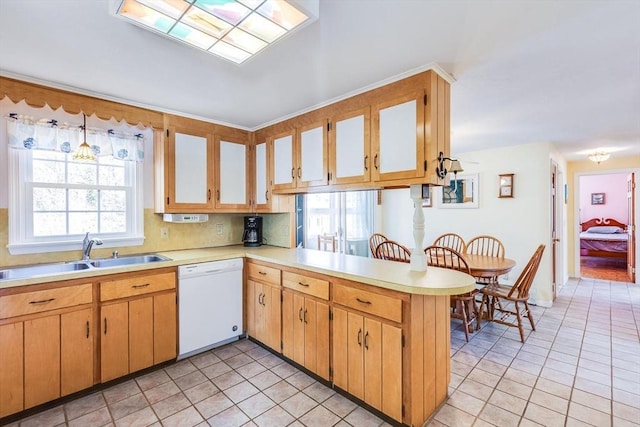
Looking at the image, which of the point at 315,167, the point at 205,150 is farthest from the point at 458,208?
the point at 205,150

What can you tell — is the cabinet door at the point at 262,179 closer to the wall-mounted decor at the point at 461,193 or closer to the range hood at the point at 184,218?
the range hood at the point at 184,218

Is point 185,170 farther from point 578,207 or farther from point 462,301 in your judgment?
point 578,207

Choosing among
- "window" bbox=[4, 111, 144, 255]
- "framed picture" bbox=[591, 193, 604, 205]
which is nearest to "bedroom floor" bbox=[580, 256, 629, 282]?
"framed picture" bbox=[591, 193, 604, 205]

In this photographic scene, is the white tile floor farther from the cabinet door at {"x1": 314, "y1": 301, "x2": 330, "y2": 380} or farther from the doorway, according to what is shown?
the doorway

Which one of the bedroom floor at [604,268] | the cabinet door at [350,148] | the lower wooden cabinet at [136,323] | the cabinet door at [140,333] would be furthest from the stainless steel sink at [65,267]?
the bedroom floor at [604,268]

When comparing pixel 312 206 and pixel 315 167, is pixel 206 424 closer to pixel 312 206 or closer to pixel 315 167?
pixel 315 167

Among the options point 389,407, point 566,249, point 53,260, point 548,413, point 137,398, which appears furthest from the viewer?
point 566,249

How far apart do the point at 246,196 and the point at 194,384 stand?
1906mm

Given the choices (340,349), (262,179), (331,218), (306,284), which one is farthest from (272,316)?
(331,218)

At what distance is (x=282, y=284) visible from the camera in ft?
8.55

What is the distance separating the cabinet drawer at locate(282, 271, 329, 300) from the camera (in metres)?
2.23

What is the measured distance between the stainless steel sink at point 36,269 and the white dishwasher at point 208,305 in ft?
2.60

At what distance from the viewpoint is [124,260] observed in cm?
273

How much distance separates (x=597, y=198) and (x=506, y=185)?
20.6 feet
